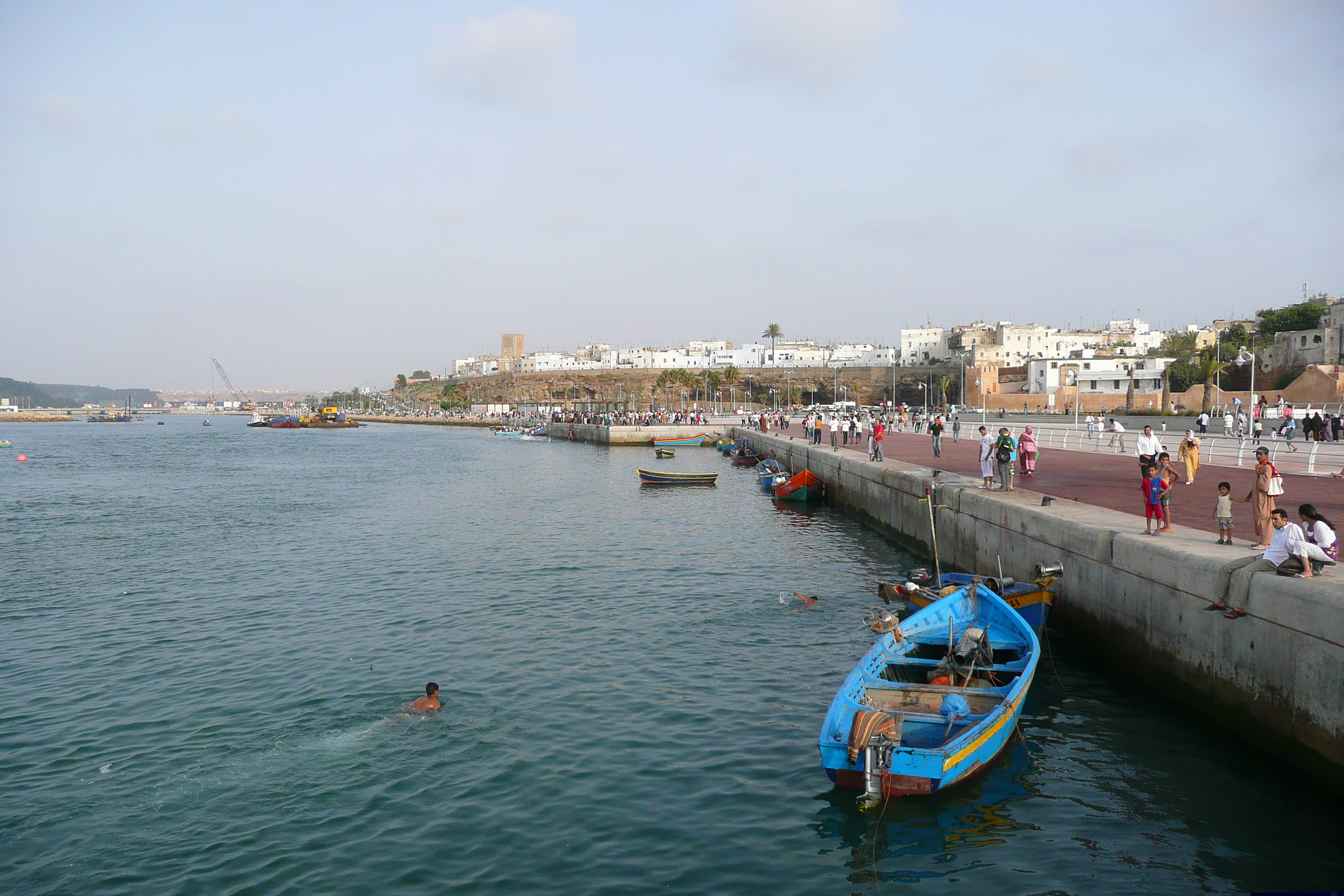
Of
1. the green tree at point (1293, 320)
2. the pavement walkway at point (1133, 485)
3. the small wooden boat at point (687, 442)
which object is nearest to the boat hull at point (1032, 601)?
the pavement walkway at point (1133, 485)

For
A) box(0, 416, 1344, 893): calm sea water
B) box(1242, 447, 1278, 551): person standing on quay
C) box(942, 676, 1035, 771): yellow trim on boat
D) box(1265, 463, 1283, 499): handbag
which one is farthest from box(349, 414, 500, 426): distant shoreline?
box(942, 676, 1035, 771): yellow trim on boat

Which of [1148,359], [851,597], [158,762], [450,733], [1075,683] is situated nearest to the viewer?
[158,762]

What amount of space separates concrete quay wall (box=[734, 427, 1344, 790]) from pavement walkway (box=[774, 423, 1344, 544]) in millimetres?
1202

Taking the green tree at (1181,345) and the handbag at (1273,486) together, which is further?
the green tree at (1181,345)

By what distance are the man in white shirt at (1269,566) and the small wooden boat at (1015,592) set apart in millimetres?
3271

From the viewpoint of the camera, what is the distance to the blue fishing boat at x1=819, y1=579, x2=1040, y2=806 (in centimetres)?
929

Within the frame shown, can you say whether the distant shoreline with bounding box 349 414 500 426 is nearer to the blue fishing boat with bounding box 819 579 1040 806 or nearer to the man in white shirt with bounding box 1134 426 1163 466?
the man in white shirt with bounding box 1134 426 1163 466

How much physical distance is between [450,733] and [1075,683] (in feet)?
32.6

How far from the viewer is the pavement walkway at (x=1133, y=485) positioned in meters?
16.2

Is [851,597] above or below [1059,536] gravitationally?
below

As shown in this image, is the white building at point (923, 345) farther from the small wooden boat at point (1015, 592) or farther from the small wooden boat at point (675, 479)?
the small wooden boat at point (1015, 592)

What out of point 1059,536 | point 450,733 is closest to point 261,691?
point 450,733

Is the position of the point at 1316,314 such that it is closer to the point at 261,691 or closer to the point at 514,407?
the point at 261,691

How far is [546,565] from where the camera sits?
78.3 ft
